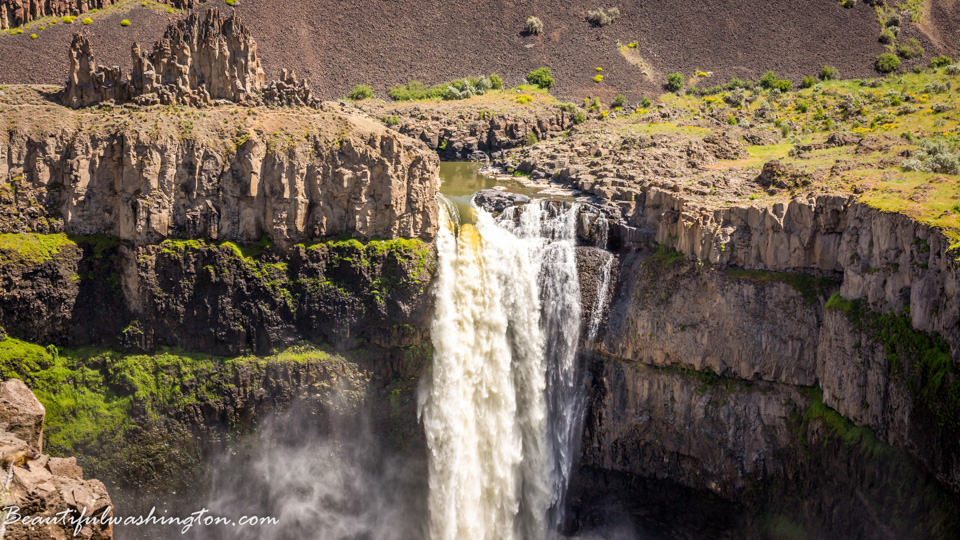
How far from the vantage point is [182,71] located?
35.7 metres

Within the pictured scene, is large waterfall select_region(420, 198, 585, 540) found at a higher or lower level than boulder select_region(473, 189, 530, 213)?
lower

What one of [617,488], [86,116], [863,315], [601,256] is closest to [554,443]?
[617,488]

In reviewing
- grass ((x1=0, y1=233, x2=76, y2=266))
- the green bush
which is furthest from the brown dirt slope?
grass ((x1=0, y1=233, x2=76, y2=266))

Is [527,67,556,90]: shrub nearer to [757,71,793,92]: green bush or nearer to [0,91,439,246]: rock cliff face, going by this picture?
[757,71,793,92]: green bush

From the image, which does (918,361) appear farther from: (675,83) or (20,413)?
(675,83)

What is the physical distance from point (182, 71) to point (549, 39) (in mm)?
50044

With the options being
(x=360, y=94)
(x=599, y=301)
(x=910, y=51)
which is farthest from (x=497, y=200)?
(x=910, y=51)

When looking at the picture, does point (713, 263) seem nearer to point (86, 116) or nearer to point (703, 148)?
point (703, 148)

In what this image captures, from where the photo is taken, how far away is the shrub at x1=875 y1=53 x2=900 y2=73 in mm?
71438

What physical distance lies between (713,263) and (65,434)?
28.0 m

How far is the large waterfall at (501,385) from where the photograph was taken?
1374 inches

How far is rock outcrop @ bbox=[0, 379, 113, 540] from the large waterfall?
15828 millimetres

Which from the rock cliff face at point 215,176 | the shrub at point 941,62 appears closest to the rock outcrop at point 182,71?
the rock cliff face at point 215,176

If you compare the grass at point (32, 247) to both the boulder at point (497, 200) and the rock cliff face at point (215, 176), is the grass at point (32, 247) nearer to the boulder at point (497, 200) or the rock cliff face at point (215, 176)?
the rock cliff face at point (215, 176)
